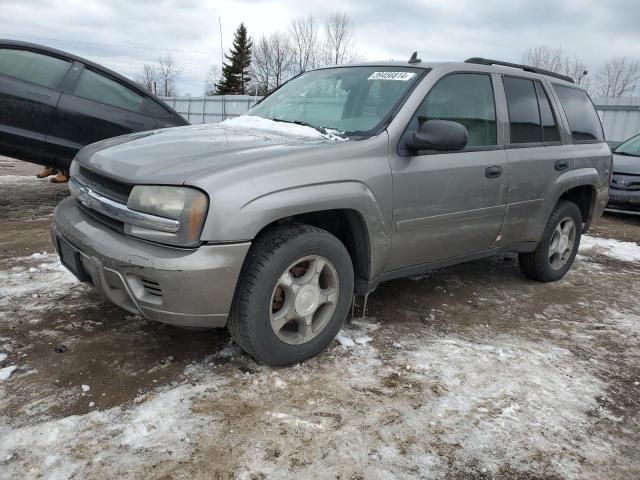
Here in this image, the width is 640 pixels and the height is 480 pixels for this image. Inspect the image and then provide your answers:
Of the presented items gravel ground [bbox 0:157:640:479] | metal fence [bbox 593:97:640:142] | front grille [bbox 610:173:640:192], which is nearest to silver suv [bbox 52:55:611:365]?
gravel ground [bbox 0:157:640:479]

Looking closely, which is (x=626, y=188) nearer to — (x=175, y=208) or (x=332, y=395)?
(x=332, y=395)

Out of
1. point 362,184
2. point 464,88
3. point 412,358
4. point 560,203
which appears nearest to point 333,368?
point 412,358

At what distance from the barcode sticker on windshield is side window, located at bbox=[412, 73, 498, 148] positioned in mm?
180

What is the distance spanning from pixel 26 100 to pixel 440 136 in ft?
15.1

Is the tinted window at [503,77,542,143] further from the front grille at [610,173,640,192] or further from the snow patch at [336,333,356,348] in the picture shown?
the front grille at [610,173,640,192]

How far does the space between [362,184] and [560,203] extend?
237cm

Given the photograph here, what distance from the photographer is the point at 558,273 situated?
4.63 meters

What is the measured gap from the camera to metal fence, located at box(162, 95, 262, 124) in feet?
71.5

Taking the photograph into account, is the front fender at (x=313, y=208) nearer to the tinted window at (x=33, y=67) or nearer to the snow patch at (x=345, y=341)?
the snow patch at (x=345, y=341)

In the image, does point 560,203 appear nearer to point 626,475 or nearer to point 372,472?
point 626,475

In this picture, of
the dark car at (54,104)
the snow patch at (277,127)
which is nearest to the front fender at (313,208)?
the snow patch at (277,127)

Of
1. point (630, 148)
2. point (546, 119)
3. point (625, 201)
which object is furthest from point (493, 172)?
point (630, 148)

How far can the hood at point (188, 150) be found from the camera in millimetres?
2432

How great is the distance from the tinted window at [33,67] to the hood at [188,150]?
3.21 meters
